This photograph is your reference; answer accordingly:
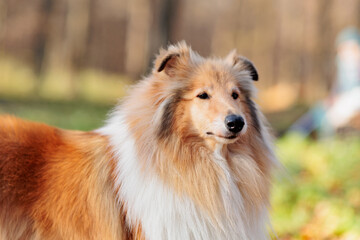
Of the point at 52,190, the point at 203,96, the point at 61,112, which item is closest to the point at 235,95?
the point at 203,96

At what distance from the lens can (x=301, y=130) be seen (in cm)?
1228

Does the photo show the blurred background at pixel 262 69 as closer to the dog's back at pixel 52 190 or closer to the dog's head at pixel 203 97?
the dog's head at pixel 203 97

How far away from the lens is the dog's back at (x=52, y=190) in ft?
12.5

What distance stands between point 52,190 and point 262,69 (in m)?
30.5

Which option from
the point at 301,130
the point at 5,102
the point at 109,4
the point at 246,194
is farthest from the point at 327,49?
the point at 109,4

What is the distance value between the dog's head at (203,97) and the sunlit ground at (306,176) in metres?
0.60

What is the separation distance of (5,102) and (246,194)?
14.5 meters

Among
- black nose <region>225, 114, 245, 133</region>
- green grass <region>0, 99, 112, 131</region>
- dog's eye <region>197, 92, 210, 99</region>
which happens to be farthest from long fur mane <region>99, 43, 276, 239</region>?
green grass <region>0, 99, 112, 131</region>

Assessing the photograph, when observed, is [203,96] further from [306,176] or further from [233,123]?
[306,176]

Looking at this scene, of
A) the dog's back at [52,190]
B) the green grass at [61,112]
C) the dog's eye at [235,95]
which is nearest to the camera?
the dog's back at [52,190]

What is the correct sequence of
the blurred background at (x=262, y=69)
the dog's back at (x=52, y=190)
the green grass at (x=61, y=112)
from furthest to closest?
the green grass at (x=61, y=112)
the blurred background at (x=262, y=69)
the dog's back at (x=52, y=190)

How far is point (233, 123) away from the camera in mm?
3672

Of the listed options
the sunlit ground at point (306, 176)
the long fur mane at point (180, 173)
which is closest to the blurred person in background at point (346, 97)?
the sunlit ground at point (306, 176)

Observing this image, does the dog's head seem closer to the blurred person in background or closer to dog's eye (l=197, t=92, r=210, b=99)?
dog's eye (l=197, t=92, r=210, b=99)
